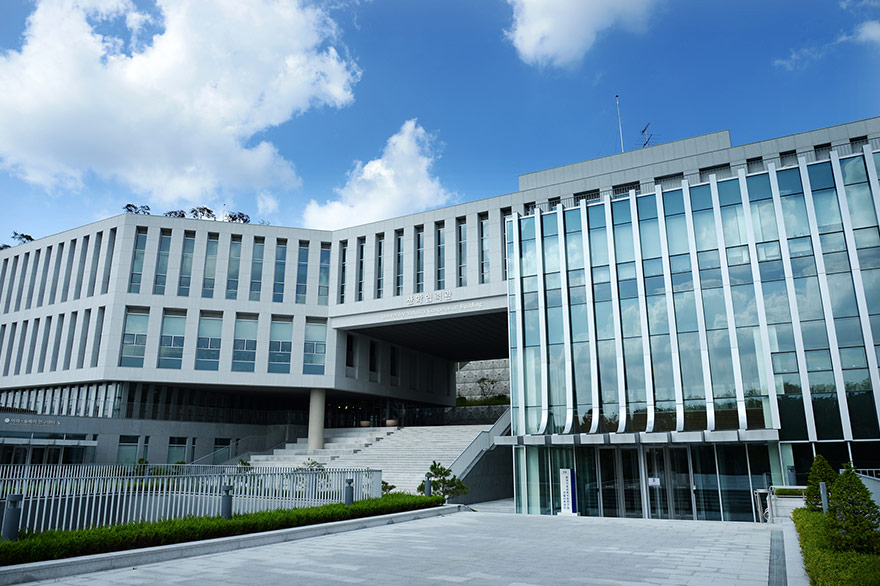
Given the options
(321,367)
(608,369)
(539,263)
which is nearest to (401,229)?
(321,367)

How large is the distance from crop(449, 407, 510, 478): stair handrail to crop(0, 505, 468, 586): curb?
38.8ft

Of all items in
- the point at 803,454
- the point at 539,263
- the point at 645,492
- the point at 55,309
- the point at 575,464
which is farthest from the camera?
the point at 55,309

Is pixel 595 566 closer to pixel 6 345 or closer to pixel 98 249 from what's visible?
pixel 98 249

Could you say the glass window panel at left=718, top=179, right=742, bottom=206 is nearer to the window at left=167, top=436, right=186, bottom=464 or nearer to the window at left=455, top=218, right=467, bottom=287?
the window at left=455, top=218, right=467, bottom=287

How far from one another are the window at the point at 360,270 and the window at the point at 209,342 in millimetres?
9185

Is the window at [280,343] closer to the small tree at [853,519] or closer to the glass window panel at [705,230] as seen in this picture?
the glass window panel at [705,230]

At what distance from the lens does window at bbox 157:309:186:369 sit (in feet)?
125

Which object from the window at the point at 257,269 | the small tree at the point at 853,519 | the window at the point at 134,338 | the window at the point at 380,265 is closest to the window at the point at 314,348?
the window at the point at 257,269

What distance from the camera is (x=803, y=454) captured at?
22.2m

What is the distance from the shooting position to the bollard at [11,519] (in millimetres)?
10279

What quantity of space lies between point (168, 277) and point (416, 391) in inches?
839

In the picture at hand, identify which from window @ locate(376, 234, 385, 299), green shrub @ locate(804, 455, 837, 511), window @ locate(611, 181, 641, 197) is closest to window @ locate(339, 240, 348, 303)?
window @ locate(376, 234, 385, 299)

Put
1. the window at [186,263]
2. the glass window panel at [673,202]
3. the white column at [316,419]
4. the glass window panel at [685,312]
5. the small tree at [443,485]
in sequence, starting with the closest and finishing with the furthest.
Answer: the small tree at [443,485], the glass window panel at [685,312], the glass window panel at [673,202], the window at [186,263], the white column at [316,419]

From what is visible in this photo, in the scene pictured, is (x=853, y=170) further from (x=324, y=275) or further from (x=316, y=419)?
(x=316, y=419)
